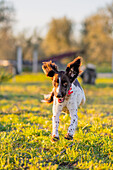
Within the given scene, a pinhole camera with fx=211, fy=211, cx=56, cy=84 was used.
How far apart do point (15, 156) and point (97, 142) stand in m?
1.64

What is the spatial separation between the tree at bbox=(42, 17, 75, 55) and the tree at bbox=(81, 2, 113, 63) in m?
4.52

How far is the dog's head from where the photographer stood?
3.45 m

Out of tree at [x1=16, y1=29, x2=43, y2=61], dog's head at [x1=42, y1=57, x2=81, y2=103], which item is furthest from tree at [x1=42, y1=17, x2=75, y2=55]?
dog's head at [x1=42, y1=57, x2=81, y2=103]

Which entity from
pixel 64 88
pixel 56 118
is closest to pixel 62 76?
pixel 64 88

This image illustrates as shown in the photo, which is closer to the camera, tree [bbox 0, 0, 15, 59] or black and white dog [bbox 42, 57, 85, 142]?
black and white dog [bbox 42, 57, 85, 142]

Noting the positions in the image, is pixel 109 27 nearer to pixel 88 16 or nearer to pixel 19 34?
pixel 88 16

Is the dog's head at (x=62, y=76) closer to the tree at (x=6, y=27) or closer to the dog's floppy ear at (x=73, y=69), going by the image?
the dog's floppy ear at (x=73, y=69)

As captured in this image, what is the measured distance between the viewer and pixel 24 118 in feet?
21.3

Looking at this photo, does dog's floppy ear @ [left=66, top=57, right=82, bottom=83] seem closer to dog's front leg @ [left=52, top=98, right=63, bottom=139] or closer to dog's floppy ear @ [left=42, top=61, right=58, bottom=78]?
dog's floppy ear @ [left=42, top=61, right=58, bottom=78]

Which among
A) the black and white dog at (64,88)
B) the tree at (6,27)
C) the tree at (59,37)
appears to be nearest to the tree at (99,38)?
the tree at (59,37)

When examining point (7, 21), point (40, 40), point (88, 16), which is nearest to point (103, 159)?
point (7, 21)

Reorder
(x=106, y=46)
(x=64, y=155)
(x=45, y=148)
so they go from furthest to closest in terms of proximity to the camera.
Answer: (x=106, y=46) < (x=45, y=148) < (x=64, y=155)

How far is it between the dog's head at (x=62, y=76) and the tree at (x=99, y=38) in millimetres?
31727

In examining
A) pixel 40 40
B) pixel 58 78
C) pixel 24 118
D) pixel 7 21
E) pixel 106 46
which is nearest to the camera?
pixel 58 78
